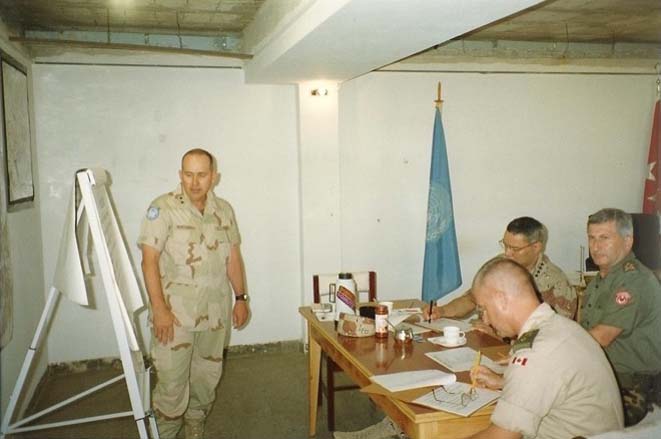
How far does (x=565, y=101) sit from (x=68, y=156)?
14.4 ft

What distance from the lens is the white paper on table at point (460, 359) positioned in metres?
2.31

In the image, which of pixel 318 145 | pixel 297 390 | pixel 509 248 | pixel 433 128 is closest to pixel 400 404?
pixel 509 248

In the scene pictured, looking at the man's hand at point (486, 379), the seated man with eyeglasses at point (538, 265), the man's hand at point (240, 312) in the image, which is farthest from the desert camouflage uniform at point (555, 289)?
the man's hand at point (240, 312)

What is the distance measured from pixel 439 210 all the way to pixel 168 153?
2.32 m

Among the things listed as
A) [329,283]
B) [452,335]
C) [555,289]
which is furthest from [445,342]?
[329,283]

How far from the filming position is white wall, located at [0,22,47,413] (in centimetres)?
333

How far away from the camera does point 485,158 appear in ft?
17.4

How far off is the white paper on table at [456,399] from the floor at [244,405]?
1564mm

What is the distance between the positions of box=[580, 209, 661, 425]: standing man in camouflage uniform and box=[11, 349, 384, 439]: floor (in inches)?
63.4

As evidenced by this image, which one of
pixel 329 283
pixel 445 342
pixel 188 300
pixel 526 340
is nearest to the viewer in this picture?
pixel 526 340

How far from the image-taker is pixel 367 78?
16.4 feet

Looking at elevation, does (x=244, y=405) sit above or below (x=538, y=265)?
below

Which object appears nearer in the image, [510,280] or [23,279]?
[510,280]

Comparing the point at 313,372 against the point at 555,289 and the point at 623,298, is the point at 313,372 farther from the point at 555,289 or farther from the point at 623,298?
the point at 623,298
